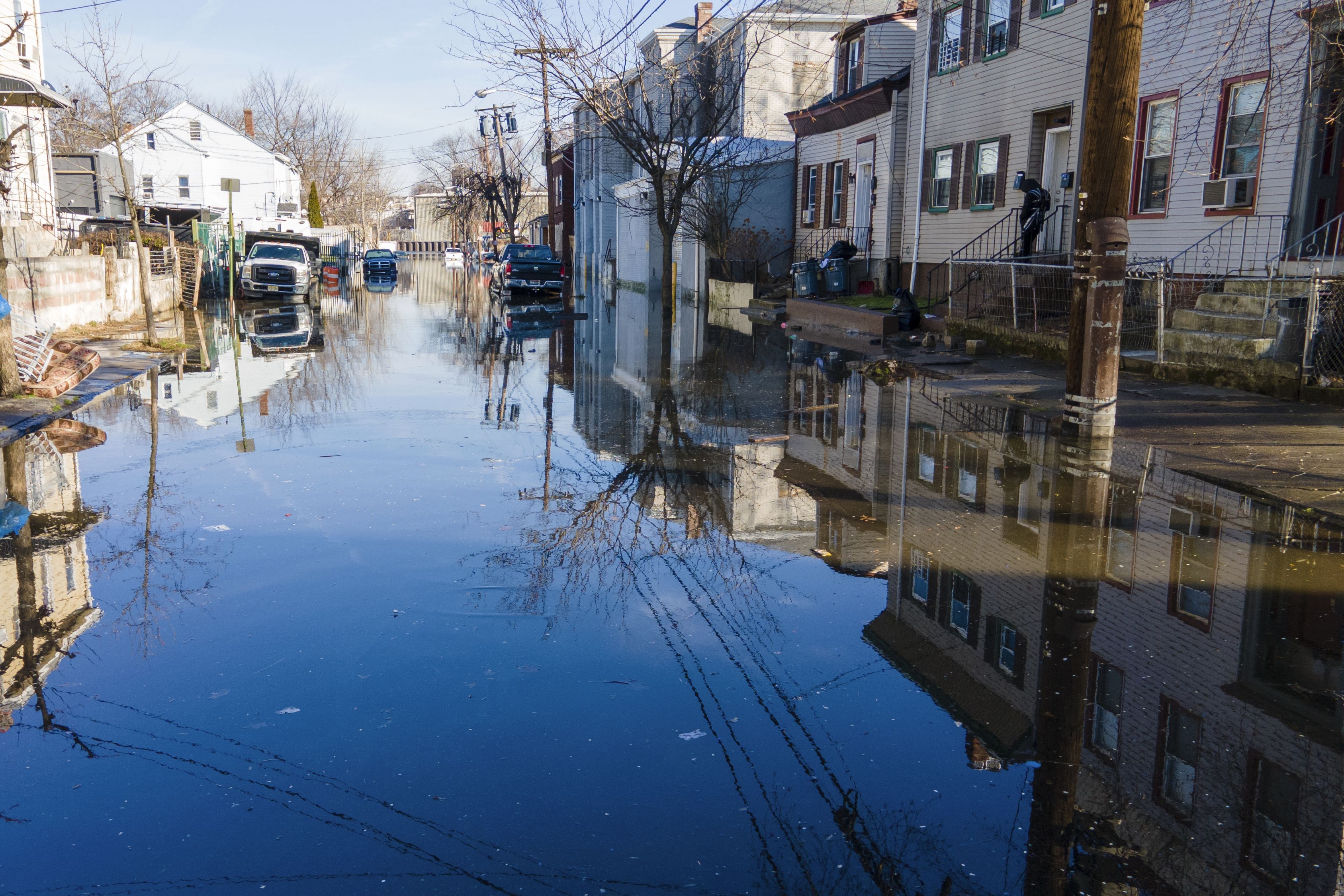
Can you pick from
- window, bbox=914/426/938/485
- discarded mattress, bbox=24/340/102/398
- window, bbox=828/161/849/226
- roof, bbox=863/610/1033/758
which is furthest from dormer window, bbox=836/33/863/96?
roof, bbox=863/610/1033/758

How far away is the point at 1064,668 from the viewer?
5004 mm

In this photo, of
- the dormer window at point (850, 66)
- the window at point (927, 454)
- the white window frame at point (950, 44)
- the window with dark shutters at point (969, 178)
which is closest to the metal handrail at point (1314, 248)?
the window at point (927, 454)

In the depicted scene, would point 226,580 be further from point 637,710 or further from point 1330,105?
point 1330,105

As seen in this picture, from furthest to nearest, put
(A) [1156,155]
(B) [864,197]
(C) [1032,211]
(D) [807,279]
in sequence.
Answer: (B) [864,197], (D) [807,279], (C) [1032,211], (A) [1156,155]

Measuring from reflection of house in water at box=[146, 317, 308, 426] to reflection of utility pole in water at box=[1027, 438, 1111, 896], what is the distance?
9.04m

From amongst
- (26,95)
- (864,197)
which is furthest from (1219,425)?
(26,95)

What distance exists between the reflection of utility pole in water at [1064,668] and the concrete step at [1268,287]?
19.5 feet

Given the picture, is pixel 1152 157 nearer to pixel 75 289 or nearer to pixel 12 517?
pixel 12 517

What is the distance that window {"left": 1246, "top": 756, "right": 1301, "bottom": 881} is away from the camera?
3.46 meters

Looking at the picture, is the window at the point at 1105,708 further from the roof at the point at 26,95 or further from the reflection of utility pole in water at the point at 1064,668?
the roof at the point at 26,95

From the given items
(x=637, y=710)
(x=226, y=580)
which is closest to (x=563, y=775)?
(x=637, y=710)

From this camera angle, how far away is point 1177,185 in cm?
1697

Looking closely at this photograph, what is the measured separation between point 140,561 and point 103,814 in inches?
132

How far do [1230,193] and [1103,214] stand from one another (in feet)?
24.2
